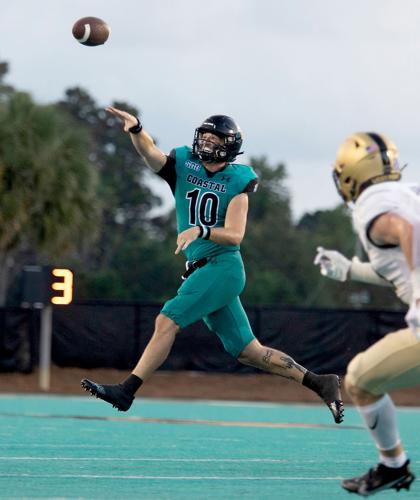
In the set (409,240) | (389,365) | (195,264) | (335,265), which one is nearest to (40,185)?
(195,264)

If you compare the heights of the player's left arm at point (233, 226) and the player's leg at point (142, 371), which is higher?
the player's left arm at point (233, 226)

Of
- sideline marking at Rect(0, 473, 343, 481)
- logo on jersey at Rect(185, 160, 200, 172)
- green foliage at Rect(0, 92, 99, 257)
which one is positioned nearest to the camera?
sideline marking at Rect(0, 473, 343, 481)

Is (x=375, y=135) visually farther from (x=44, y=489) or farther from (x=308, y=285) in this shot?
(x=308, y=285)

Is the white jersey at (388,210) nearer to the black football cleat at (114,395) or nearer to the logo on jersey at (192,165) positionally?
the black football cleat at (114,395)

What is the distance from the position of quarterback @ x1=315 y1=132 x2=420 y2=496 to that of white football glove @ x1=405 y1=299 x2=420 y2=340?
46mm

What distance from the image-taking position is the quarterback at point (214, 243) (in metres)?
9.66

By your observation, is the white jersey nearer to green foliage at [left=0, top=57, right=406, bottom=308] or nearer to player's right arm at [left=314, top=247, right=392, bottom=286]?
player's right arm at [left=314, top=247, right=392, bottom=286]

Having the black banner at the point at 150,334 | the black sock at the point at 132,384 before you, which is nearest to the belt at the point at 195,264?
the black sock at the point at 132,384

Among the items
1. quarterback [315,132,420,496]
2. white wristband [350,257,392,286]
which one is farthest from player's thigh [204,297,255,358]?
white wristband [350,257,392,286]

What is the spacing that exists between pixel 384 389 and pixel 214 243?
292cm

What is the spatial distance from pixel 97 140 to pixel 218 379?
5703 cm

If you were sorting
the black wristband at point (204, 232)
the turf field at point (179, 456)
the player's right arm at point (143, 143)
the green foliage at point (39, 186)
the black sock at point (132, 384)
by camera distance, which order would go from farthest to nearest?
the green foliage at point (39, 186) < the player's right arm at point (143, 143) < the black sock at point (132, 384) < the black wristband at point (204, 232) < the turf field at point (179, 456)

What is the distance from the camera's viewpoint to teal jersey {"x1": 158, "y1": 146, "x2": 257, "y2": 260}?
32.4 feet

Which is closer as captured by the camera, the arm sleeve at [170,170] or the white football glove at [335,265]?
the white football glove at [335,265]
